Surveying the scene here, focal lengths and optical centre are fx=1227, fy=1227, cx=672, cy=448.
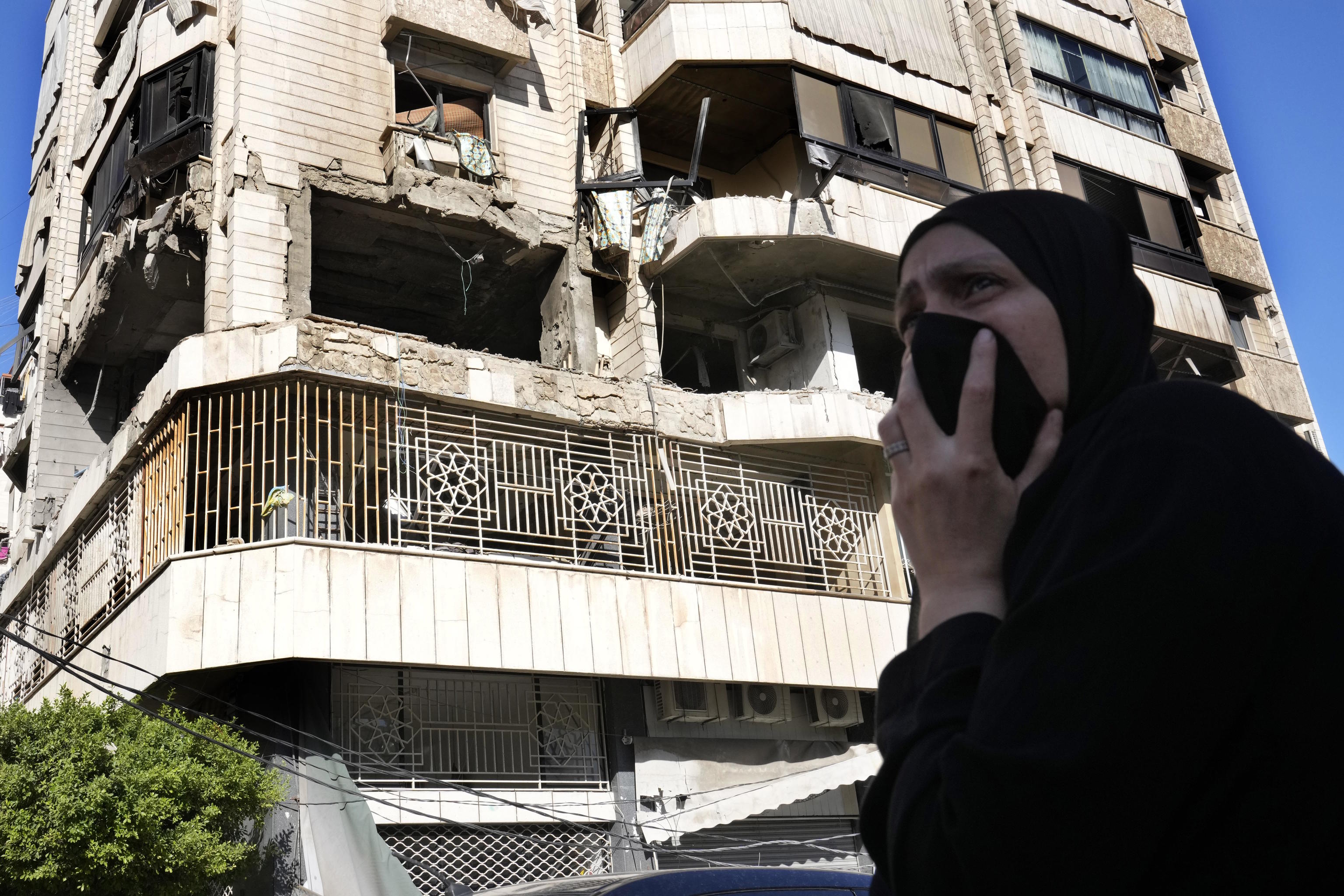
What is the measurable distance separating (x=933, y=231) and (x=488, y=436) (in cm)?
1182

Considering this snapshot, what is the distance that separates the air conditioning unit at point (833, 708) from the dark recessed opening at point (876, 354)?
5022mm

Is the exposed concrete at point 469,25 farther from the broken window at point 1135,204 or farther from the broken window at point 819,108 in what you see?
the broken window at point 1135,204

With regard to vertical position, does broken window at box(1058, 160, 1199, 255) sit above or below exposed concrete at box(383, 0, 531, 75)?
below

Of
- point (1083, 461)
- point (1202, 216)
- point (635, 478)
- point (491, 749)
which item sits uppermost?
point (1202, 216)

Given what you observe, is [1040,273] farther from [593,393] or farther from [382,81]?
[382,81]

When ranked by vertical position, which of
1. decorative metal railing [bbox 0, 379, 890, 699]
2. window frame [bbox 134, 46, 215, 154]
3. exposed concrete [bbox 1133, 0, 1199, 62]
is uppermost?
exposed concrete [bbox 1133, 0, 1199, 62]

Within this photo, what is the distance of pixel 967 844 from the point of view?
928 millimetres

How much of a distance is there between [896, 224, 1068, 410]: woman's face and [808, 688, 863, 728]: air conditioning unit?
42.4 feet

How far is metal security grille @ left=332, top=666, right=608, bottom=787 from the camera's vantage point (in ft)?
37.5

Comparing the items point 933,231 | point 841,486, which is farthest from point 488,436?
point 933,231

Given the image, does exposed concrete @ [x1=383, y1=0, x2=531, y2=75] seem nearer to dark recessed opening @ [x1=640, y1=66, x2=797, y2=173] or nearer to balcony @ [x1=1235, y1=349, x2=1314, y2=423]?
dark recessed opening @ [x1=640, y1=66, x2=797, y2=173]

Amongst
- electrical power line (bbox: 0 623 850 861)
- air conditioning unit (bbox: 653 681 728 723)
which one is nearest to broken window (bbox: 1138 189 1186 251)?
air conditioning unit (bbox: 653 681 728 723)

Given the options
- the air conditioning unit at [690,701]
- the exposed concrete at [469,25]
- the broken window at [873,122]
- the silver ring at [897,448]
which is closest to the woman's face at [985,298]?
the silver ring at [897,448]

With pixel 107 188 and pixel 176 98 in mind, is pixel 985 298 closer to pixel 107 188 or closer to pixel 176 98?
pixel 176 98
